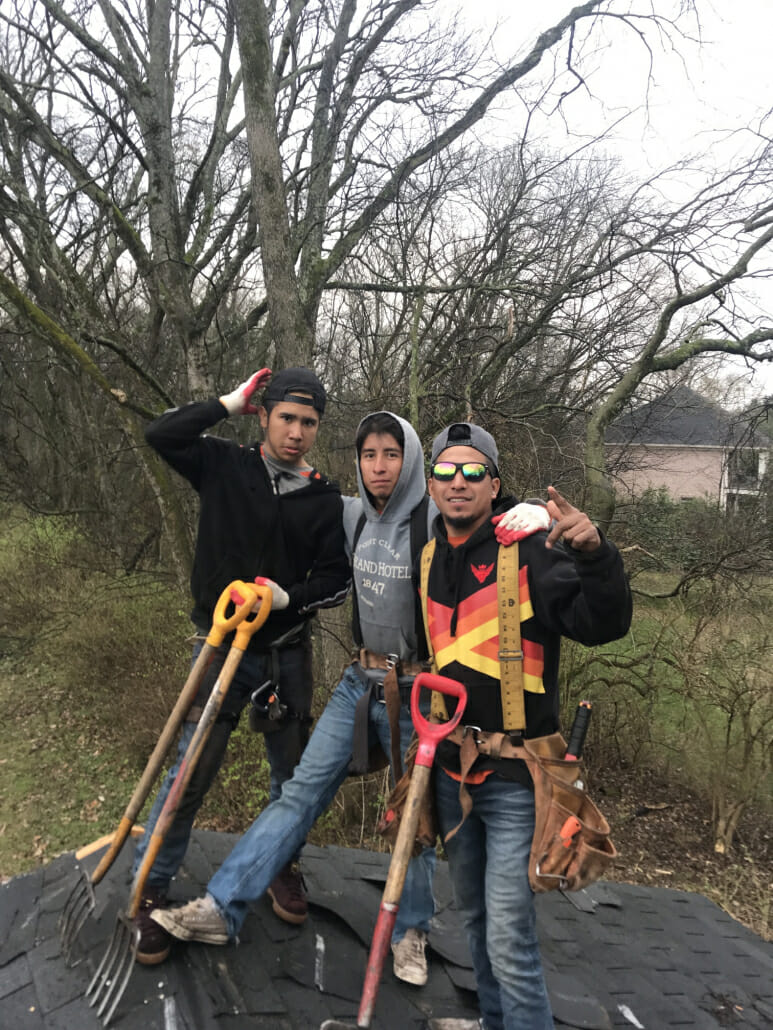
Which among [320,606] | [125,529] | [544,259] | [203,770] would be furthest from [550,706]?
[125,529]

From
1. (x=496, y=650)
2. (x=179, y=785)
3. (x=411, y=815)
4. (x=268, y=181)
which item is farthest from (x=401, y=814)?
(x=268, y=181)

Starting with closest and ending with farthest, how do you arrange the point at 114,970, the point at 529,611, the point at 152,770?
the point at 529,611 < the point at 114,970 < the point at 152,770

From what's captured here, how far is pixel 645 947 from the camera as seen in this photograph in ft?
10.0

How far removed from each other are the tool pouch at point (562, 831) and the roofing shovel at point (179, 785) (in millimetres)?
1120

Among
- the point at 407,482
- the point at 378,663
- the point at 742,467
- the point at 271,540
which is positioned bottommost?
the point at 378,663

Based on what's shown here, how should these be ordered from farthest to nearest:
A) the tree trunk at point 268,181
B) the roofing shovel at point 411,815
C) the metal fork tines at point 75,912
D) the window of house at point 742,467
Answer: the window of house at point 742,467 < the tree trunk at point 268,181 < the metal fork tines at point 75,912 < the roofing shovel at point 411,815

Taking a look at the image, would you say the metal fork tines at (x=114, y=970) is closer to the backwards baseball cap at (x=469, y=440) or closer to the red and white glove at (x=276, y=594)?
the red and white glove at (x=276, y=594)

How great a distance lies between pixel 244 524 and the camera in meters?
2.57

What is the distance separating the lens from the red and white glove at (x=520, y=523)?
78.9 inches

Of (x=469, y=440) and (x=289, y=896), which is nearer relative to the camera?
(x=469, y=440)

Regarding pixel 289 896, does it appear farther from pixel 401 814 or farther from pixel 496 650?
pixel 496 650

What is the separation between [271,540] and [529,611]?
1.20 metres

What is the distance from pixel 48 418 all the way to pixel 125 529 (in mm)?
3971

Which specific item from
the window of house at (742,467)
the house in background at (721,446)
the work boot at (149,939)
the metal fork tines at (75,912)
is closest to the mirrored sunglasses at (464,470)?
the work boot at (149,939)
